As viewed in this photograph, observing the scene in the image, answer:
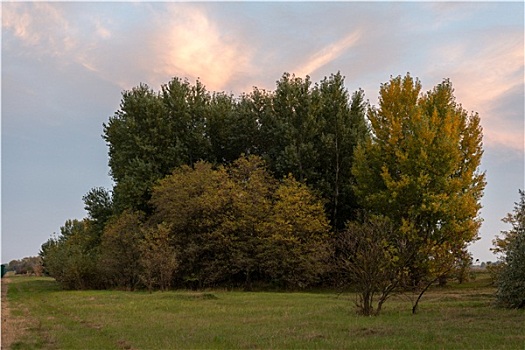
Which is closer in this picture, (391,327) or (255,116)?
(391,327)

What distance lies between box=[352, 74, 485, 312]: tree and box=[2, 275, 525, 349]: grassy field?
1341 centimetres

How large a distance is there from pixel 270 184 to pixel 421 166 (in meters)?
12.8

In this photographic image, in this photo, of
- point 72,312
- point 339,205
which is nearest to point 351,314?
point 72,312

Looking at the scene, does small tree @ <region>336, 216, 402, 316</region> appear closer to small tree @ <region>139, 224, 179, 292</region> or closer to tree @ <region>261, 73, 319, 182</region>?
small tree @ <region>139, 224, 179, 292</region>

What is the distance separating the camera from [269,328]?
1592cm

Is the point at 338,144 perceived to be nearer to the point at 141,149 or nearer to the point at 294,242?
the point at 294,242

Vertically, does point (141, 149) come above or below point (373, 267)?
above

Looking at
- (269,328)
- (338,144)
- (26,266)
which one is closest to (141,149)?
(338,144)

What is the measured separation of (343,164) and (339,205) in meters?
3.64

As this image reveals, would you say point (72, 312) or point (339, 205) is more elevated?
point (339, 205)

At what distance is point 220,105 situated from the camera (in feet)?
167

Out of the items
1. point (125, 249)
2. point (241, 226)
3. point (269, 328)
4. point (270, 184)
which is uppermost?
point (270, 184)

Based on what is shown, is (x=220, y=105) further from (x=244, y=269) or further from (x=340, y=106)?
(x=244, y=269)

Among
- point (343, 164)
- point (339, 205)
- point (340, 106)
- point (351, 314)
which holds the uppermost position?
point (340, 106)
